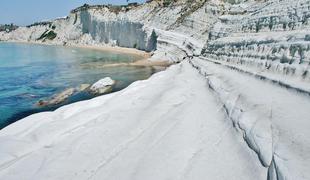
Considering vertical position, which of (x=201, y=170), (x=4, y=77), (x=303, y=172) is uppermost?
(x=303, y=172)

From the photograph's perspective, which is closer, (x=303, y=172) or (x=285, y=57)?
(x=303, y=172)

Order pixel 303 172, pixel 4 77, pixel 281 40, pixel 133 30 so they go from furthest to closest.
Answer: pixel 133 30 → pixel 4 77 → pixel 281 40 → pixel 303 172

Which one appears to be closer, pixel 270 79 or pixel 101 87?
pixel 270 79

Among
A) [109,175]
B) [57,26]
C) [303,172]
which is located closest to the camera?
[303,172]

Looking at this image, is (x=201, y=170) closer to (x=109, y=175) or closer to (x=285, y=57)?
(x=109, y=175)

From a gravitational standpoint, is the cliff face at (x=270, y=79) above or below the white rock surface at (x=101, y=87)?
above

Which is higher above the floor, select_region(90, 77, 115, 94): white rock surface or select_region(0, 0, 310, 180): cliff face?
select_region(0, 0, 310, 180): cliff face

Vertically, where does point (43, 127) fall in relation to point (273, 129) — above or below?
below

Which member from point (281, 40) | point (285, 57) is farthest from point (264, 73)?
point (281, 40)

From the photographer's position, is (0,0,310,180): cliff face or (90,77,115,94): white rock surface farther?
(90,77,115,94): white rock surface

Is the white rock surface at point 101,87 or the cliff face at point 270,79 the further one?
the white rock surface at point 101,87

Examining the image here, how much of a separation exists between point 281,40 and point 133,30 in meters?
62.5

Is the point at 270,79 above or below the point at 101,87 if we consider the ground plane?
above

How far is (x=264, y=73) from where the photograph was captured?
10867 mm
